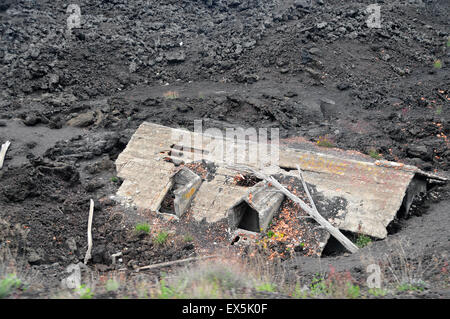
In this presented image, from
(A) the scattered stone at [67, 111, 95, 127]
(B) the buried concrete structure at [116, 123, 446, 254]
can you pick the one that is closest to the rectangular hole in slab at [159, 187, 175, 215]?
(B) the buried concrete structure at [116, 123, 446, 254]

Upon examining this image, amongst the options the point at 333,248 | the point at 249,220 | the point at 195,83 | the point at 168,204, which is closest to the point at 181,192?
the point at 168,204

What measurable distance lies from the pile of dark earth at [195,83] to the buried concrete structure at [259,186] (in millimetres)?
670

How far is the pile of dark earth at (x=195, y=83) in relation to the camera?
35.7 ft

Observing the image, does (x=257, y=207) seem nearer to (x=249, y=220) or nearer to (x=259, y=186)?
(x=259, y=186)

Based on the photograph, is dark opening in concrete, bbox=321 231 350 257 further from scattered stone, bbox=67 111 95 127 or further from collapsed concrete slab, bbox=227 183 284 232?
scattered stone, bbox=67 111 95 127

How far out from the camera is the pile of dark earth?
10.9 meters

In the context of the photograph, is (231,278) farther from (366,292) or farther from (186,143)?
(186,143)

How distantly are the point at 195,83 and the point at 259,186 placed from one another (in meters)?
7.50

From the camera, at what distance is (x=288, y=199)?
30.8ft

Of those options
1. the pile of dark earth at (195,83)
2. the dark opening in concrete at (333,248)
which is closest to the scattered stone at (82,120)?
the pile of dark earth at (195,83)

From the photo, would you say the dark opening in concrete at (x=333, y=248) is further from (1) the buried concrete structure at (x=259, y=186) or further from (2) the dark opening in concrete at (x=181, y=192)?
(2) the dark opening in concrete at (x=181, y=192)

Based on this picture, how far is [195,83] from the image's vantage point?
52.5 feet

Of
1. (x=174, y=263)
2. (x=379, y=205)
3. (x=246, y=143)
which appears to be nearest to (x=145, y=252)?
(x=174, y=263)

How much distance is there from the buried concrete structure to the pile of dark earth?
0.67 meters
